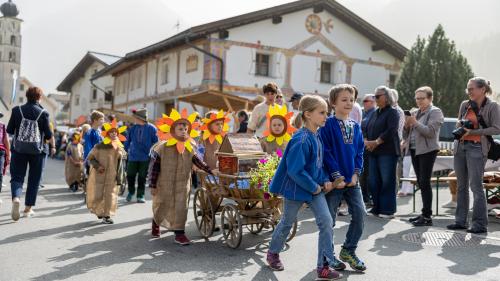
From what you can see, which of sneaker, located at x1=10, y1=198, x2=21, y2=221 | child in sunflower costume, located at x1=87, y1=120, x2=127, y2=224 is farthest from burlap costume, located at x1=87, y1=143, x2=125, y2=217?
sneaker, located at x1=10, y1=198, x2=21, y2=221

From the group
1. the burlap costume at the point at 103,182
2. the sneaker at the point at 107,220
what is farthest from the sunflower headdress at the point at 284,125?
the sneaker at the point at 107,220

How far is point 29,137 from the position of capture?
26.8ft

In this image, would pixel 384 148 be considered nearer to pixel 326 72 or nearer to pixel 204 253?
pixel 204 253

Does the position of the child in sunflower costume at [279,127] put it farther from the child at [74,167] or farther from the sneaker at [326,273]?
the child at [74,167]

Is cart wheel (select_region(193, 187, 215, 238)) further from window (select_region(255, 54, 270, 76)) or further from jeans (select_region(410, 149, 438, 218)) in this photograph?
window (select_region(255, 54, 270, 76))

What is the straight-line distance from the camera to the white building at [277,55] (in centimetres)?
2372

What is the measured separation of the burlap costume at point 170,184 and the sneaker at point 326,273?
2.21 metres

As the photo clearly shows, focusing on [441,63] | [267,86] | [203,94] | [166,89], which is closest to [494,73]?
[441,63]

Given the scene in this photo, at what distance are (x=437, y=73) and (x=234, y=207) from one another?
74.9ft

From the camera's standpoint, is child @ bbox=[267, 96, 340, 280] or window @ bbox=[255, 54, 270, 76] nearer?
child @ bbox=[267, 96, 340, 280]

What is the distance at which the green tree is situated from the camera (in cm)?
2619

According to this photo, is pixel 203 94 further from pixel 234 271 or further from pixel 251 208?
pixel 234 271

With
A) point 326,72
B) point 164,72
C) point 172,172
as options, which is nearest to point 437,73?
point 326,72

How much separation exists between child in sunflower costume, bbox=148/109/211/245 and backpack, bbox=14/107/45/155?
260 cm
